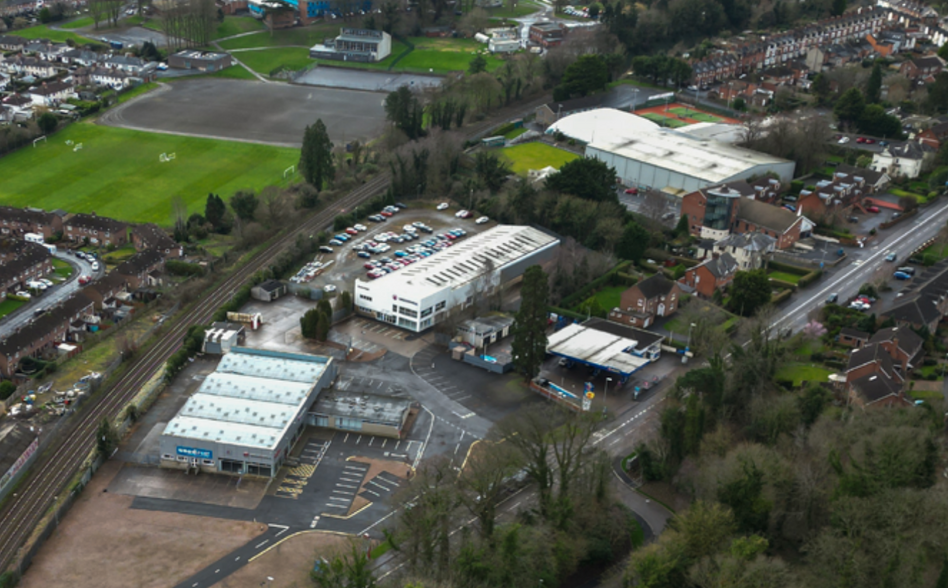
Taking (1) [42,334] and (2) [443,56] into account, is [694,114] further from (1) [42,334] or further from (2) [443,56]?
(1) [42,334]

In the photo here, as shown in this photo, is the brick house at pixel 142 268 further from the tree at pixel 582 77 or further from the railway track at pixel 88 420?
the tree at pixel 582 77

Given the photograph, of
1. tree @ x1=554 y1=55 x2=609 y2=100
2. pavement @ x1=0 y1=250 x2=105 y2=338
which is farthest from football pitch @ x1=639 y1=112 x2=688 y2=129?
pavement @ x1=0 y1=250 x2=105 y2=338

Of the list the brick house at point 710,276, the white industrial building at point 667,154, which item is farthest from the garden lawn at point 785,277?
the white industrial building at point 667,154

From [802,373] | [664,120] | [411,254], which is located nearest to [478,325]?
[411,254]

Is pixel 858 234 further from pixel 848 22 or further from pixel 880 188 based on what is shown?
pixel 848 22

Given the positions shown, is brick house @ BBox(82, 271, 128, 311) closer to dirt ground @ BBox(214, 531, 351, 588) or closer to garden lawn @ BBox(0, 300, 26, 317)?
garden lawn @ BBox(0, 300, 26, 317)
